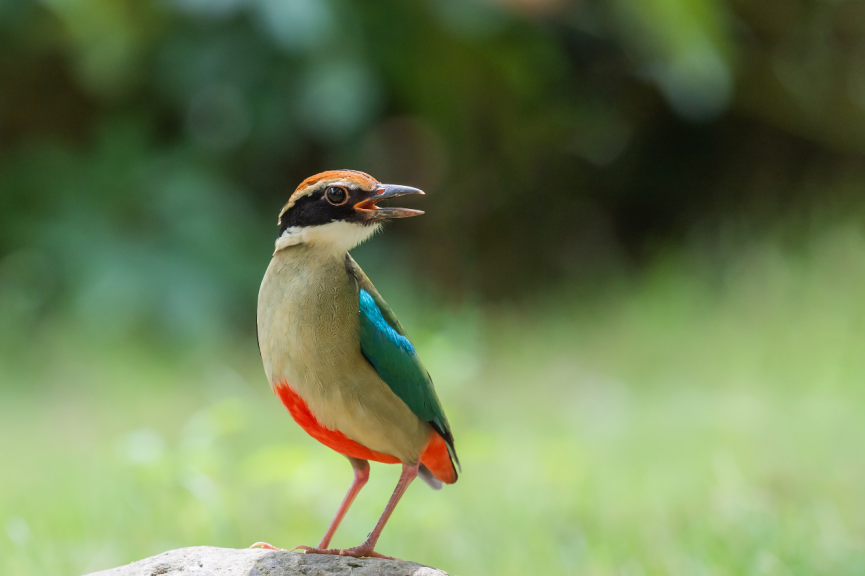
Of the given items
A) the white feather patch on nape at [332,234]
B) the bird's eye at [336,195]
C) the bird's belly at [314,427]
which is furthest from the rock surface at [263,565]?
the bird's eye at [336,195]

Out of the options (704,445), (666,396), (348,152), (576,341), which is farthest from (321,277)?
(348,152)

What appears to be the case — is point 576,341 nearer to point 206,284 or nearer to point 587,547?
point 206,284

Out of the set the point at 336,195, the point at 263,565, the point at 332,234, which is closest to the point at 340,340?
the point at 332,234

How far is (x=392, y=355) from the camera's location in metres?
2.96

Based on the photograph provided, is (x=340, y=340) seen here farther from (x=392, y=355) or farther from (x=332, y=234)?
(x=332, y=234)

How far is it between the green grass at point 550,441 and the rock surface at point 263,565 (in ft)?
3.80

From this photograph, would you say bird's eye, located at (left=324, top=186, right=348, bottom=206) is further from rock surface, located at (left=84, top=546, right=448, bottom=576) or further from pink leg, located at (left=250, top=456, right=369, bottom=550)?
rock surface, located at (left=84, top=546, right=448, bottom=576)

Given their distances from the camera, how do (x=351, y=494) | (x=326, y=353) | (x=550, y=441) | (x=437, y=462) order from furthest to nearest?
(x=550, y=441) → (x=437, y=462) → (x=351, y=494) → (x=326, y=353)

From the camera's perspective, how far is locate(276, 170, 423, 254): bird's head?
9.57ft

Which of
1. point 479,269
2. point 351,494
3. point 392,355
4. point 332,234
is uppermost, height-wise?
point 479,269

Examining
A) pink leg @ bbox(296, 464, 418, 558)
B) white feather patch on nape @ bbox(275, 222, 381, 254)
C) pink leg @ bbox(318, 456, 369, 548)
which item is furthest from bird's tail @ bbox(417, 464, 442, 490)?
white feather patch on nape @ bbox(275, 222, 381, 254)

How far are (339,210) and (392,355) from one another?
0.45 metres

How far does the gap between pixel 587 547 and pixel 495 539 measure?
16.3 inches

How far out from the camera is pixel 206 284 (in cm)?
805
